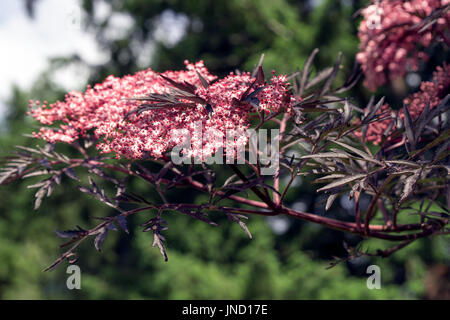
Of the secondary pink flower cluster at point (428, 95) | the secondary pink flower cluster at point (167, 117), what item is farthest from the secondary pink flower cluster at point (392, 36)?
the secondary pink flower cluster at point (167, 117)

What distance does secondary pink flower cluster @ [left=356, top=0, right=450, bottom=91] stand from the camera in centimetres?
142

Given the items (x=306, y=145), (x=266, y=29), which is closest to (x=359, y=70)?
(x=306, y=145)

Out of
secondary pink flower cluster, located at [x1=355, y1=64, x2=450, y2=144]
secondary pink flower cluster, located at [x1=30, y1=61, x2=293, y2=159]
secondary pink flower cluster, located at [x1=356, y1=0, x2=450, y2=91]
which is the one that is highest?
secondary pink flower cluster, located at [x1=356, y1=0, x2=450, y2=91]

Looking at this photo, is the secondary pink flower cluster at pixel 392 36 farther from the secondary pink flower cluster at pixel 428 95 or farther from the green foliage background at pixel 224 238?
the green foliage background at pixel 224 238

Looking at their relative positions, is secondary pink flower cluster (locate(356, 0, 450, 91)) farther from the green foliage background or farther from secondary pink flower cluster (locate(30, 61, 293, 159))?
the green foliage background

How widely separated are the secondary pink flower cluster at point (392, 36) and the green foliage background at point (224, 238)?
3.19 m

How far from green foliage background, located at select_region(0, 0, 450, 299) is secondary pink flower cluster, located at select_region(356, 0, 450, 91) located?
3.19 metres

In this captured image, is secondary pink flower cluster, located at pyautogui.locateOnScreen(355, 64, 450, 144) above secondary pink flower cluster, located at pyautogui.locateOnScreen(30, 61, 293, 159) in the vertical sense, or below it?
above

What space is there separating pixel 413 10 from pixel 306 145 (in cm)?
64

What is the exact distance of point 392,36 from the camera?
4.89 ft

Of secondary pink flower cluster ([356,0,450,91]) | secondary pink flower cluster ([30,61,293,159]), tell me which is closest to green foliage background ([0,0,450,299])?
secondary pink flower cluster ([356,0,450,91])

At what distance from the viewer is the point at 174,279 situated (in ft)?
24.0

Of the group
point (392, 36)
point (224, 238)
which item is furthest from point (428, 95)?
point (224, 238)

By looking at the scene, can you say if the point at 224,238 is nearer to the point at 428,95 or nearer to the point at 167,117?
the point at 428,95
